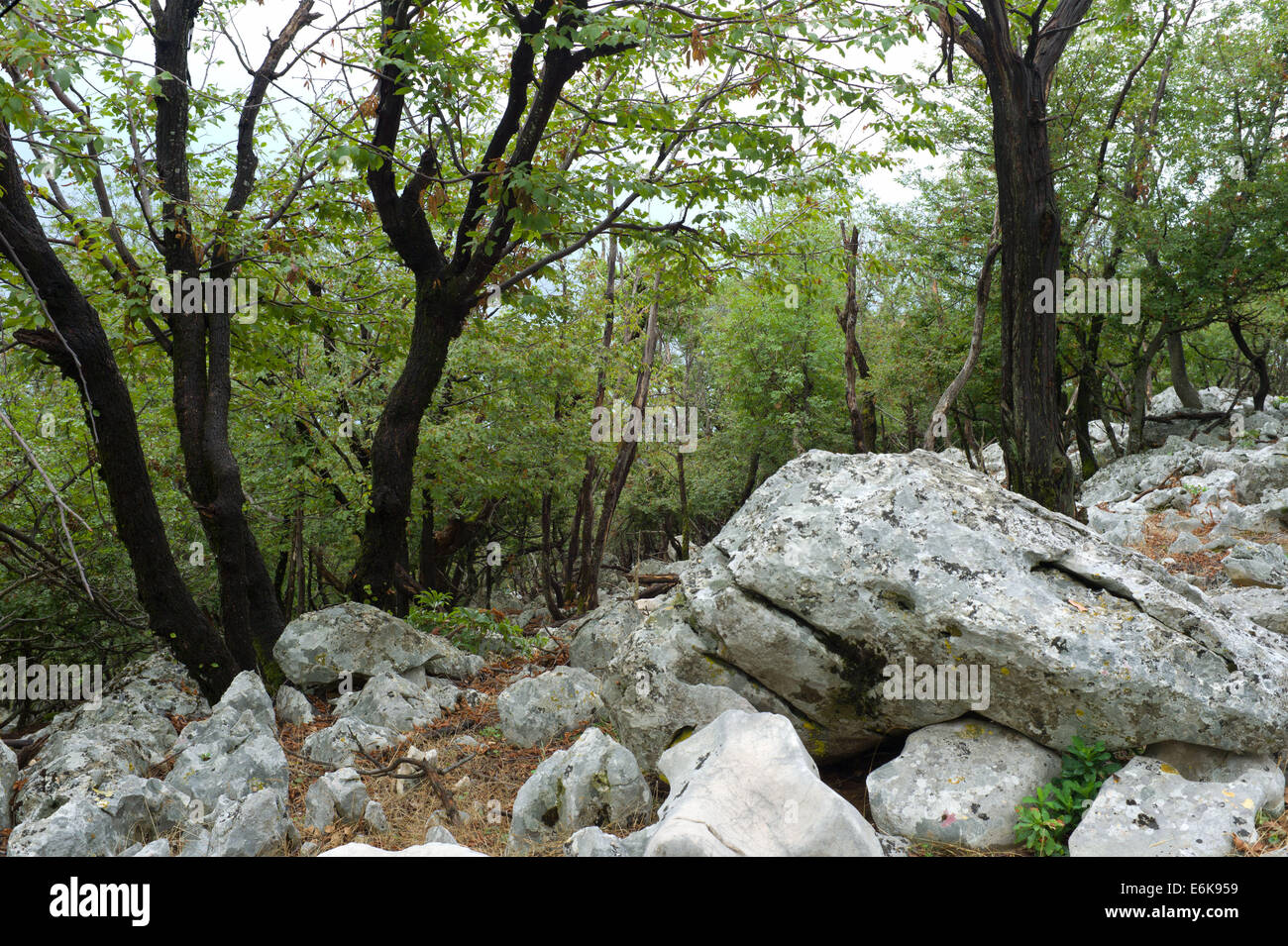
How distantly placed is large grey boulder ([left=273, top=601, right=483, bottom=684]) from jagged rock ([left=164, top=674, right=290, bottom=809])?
4.12 feet

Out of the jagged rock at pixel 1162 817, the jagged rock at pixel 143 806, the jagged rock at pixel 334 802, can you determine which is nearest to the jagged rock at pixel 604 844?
the jagged rock at pixel 334 802

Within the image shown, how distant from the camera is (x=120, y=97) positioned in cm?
753

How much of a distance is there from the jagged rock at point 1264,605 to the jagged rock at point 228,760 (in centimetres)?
595

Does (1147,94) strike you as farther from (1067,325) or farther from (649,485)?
(649,485)

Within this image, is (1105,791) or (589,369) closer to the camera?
(1105,791)

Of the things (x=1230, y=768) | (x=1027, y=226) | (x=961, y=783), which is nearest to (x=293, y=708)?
(x=961, y=783)

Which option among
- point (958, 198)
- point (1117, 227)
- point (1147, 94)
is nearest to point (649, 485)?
point (958, 198)

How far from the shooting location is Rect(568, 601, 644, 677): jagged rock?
703 centimetres

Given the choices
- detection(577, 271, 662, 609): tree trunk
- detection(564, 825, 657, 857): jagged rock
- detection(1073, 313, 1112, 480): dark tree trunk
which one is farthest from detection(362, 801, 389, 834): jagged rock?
detection(1073, 313, 1112, 480): dark tree trunk

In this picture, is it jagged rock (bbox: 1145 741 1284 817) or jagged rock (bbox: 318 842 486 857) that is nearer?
jagged rock (bbox: 318 842 486 857)

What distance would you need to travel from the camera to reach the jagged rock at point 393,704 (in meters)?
5.53

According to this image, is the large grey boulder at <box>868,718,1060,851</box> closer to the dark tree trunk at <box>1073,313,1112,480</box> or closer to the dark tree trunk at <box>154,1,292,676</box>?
the dark tree trunk at <box>154,1,292,676</box>
